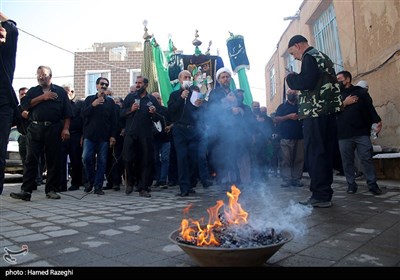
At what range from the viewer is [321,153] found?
13.6 ft

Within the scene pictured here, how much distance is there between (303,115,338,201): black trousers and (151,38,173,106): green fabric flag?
6.21m

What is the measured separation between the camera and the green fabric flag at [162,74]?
985 centimetres

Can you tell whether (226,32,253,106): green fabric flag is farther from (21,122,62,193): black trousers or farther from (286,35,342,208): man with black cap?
(21,122,62,193): black trousers

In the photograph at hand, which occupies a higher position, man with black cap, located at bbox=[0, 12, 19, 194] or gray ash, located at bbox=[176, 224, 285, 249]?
man with black cap, located at bbox=[0, 12, 19, 194]

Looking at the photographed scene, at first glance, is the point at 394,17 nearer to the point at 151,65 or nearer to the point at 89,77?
the point at 151,65

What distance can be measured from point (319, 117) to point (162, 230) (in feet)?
8.25

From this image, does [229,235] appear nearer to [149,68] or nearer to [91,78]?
[149,68]

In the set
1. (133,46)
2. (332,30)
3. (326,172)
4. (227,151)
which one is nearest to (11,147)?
(227,151)

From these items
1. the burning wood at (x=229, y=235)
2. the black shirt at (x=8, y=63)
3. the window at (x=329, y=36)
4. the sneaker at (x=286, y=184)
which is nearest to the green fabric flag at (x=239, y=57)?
the window at (x=329, y=36)

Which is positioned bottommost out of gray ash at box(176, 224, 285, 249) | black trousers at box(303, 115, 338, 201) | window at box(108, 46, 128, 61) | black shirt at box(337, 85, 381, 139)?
gray ash at box(176, 224, 285, 249)

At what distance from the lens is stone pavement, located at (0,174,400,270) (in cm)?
218

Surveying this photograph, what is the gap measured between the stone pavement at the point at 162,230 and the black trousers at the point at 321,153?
28 centimetres

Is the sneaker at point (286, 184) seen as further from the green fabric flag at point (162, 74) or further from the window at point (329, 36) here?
the window at point (329, 36)

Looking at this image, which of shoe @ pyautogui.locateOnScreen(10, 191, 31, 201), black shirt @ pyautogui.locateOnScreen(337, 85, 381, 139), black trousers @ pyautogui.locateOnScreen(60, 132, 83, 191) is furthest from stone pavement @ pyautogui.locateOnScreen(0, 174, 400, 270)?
black trousers @ pyautogui.locateOnScreen(60, 132, 83, 191)
